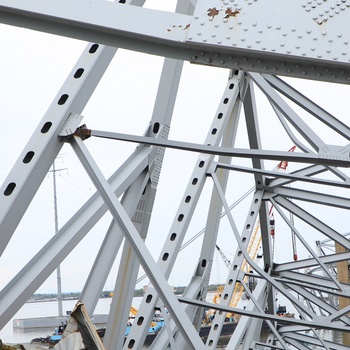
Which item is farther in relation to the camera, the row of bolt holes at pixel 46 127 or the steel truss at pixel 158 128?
the row of bolt holes at pixel 46 127

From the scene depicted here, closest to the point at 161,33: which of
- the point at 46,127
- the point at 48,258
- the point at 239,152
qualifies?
the point at 239,152

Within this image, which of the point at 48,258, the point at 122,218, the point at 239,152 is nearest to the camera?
the point at 239,152

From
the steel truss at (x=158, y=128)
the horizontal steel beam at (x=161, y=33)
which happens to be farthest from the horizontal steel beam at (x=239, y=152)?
the horizontal steel beam at (x=161, y=33)

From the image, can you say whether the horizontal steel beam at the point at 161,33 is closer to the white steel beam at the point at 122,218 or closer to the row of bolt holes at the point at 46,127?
the row of bolt holes at the point at 46,127

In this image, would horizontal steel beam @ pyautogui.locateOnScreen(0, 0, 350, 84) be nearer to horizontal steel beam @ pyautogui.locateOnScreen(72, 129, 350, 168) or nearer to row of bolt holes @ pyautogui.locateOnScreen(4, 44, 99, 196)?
horizontal steel beam @ pyautogui.locateOnScreen(72, 129, 350, 168)

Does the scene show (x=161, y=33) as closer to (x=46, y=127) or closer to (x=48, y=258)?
(x=46, y=127)

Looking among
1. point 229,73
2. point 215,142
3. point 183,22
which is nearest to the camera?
point 183,22

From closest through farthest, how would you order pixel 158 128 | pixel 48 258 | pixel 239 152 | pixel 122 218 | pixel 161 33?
pixel 161 33 < pixel 239 152 < pixel 48 258 < pixel 122 218 < pixel 158 128

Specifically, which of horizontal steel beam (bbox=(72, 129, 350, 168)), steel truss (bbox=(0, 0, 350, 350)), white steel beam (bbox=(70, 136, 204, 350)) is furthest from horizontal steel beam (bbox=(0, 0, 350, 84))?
white steel beam (bbox=(70, 136, 204, 350))

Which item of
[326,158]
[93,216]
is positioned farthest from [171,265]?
[326,158]

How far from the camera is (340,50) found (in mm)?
4500

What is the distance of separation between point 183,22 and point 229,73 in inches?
277

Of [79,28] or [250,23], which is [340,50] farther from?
[79,28]

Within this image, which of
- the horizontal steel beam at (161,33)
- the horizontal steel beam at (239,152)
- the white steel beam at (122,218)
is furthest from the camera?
the white steel beam at (122,218)
